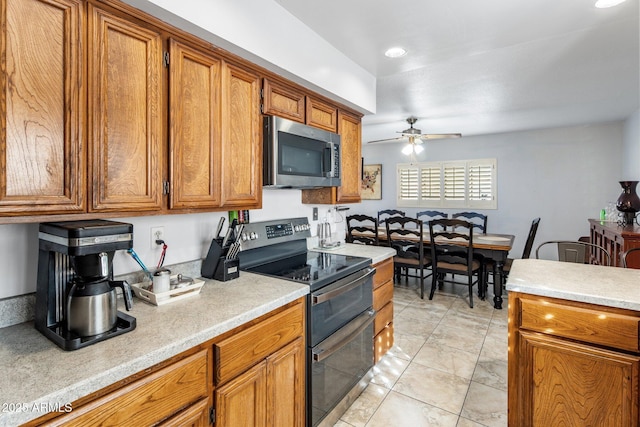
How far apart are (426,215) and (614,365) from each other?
4.72 meters

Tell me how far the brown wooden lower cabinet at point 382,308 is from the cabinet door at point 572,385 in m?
0.97

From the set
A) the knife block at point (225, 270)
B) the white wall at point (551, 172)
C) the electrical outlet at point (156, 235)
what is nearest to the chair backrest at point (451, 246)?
the white wall at point (551, 172)

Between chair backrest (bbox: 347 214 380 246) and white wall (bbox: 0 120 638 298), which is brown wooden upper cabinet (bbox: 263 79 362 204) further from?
white wall (bbox: 0 120 638 298)

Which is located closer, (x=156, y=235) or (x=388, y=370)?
(x=156, y=235)

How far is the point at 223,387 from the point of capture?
122 centimetres

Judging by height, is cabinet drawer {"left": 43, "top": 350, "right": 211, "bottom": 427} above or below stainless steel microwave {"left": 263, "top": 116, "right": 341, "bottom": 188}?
below

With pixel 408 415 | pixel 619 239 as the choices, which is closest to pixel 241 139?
pixel 408 415

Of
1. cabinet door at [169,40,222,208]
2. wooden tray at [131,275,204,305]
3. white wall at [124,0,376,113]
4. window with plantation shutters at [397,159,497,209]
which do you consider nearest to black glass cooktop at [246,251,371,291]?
wooden tray at [131,275,204,305]

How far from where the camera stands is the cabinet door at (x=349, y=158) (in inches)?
105

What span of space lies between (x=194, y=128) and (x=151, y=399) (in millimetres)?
1107

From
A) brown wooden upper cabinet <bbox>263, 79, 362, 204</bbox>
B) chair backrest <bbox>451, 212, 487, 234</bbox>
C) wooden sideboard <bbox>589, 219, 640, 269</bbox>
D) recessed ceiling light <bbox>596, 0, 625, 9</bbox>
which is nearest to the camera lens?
recessed ceiling light <bbox>596, 0, 625, 9</bbox>

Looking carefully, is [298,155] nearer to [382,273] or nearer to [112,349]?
[382,273]

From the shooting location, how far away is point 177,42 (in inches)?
57.6

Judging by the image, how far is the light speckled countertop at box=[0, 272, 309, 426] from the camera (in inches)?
31.6
